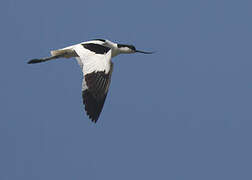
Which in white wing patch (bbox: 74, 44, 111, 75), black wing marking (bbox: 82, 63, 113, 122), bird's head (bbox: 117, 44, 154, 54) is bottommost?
black wing marking (bbox: 82, 63, 113, 122)

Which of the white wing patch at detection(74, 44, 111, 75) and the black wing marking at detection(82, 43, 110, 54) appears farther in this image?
the black wing marking at detection(82, 43, 110, 54)

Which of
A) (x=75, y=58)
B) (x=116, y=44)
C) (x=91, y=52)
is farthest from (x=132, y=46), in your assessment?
(x=91, y=52)

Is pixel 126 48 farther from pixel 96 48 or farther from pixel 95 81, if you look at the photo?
pixel 95 81

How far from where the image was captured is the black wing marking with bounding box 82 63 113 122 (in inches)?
384

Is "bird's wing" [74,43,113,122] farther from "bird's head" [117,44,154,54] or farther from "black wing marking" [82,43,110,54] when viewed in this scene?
"bird's head" [117,44,154,54]

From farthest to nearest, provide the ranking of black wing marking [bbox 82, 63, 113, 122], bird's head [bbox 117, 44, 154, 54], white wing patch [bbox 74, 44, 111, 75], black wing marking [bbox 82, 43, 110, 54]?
bird's head [bbox 117, 44, 154, 54]
black wing marking [bbox 82, 43, 110, 54]
white wing patch [bbox 74, 44, 111, 75]
black wing marking [bbox 82, 63, 113, 122]

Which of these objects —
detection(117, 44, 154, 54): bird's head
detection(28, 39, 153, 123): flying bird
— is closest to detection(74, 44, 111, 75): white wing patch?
detection(28, 39, 153, 123): flying bird

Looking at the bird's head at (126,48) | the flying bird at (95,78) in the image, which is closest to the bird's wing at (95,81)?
the flying bird at (95,78)

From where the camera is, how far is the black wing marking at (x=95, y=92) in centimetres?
975

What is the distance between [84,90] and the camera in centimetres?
1008

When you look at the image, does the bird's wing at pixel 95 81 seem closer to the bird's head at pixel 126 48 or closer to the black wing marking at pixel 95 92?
the black wing marking at pixel 95 92

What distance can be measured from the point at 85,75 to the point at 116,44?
3041 mm

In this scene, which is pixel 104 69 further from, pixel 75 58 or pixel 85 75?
pixel 75 58

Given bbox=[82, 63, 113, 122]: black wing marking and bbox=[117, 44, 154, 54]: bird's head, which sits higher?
bbox=[117, 44, 154, 54]: bird's head
